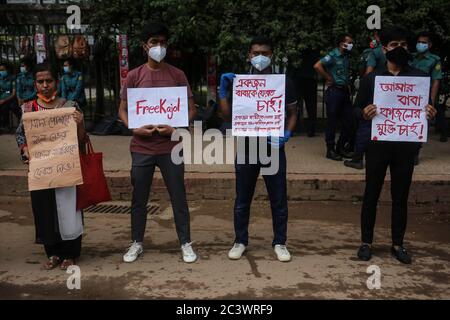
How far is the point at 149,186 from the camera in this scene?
4.52 meters

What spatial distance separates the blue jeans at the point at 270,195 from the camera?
177 inches

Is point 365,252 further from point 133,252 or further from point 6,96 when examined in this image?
point 6,96

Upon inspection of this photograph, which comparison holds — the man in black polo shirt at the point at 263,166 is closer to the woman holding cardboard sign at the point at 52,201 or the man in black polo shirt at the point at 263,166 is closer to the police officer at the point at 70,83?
the woman holding cardboard sign at the point at 52,201

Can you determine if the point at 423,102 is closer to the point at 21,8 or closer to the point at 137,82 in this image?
the point at 137,82

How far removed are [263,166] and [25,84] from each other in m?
6.82

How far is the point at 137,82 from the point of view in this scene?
4.39 meters

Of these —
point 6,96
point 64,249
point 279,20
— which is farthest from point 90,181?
point 6,96

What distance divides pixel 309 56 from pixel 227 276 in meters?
5.72

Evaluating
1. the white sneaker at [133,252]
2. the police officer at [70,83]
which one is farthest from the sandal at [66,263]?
the police officer at [70,83]

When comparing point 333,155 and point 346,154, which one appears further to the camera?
point 346,154

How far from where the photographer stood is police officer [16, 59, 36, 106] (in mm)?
9852

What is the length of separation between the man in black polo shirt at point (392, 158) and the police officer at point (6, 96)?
25.1 feet

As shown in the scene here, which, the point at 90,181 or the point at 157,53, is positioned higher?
the point at 157,53
